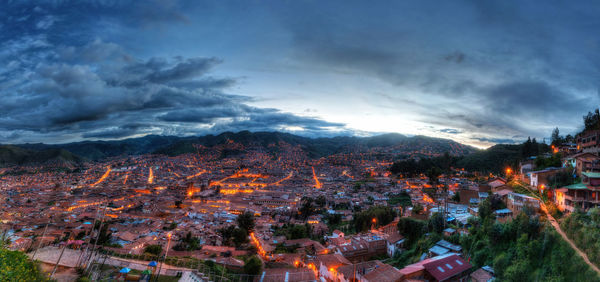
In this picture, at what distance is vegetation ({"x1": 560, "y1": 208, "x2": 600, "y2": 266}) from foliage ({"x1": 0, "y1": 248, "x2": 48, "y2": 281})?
15.3 meters

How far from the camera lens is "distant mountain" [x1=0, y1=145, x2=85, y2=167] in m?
68.2

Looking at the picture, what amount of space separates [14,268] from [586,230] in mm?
16180

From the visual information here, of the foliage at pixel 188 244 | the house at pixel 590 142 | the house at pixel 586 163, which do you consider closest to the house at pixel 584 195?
the house at pixel 586 163

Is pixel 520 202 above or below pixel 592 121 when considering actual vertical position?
below

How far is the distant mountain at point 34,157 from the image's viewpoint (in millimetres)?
68250

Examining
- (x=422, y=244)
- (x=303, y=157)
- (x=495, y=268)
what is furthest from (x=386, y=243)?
(x=303, y=157)

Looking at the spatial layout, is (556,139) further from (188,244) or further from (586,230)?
(188,244)

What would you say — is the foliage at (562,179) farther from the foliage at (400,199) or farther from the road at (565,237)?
the foliage at (400,199)

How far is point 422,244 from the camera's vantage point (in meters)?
16.0

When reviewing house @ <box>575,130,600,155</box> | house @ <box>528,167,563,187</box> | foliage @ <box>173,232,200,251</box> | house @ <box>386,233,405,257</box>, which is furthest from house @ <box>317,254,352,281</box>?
house @ <box>575,130,600,155</box>

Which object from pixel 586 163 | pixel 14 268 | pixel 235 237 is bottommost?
pixel 235 237

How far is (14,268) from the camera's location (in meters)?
6.04

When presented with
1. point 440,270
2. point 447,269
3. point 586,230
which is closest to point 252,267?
point 440,270

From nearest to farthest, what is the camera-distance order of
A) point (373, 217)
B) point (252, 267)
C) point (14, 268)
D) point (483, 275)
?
1. point (14, 268)
2. point (483, 275)
3. point (252, 267)
4. point (373, 217)
